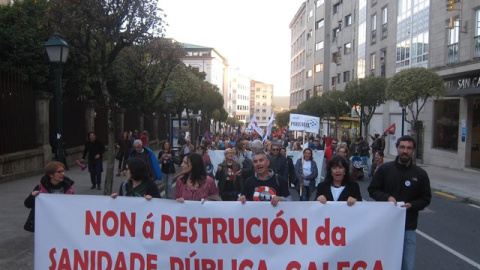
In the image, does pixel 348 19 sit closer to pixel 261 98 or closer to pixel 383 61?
pixel 383 61

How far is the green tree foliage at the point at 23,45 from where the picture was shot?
642 inches

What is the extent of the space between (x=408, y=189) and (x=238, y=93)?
142771 mm

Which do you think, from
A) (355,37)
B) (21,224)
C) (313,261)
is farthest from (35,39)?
(355,37)

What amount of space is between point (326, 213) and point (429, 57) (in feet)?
77.1

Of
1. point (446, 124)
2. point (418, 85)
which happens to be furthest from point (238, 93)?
point (418, 85)

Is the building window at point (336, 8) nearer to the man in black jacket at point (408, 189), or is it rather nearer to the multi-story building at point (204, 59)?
the man in black jacket at point (408, 189)

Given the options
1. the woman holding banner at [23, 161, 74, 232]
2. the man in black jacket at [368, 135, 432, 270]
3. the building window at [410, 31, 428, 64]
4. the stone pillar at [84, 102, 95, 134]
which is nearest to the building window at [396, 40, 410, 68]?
the building window at [410, 31, 428, 64]

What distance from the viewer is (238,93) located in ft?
481

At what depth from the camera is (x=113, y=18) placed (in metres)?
10.4

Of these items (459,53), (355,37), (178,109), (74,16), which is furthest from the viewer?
(355,37)

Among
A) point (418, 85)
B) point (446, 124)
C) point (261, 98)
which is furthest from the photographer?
point (261, 98)

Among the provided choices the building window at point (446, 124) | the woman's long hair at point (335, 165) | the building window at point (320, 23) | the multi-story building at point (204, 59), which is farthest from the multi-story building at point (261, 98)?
the woman's long hair at point (335, 165)

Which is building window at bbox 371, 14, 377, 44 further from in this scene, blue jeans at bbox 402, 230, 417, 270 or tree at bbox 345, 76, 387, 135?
blue jeans at bbox 402, 230, 417, 270

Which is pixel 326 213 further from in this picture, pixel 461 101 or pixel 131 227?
pixel 461 101
